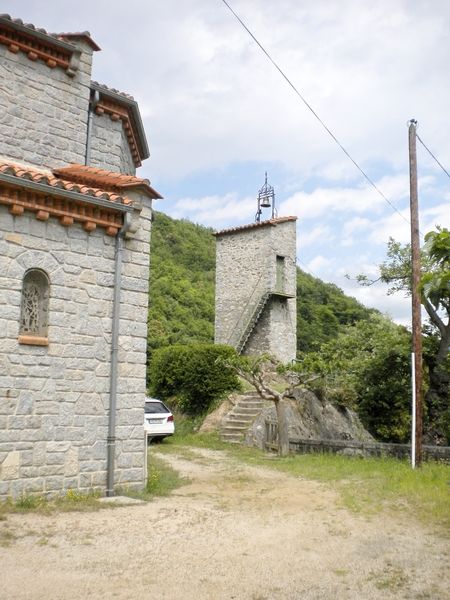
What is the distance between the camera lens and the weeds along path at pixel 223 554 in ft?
15.3

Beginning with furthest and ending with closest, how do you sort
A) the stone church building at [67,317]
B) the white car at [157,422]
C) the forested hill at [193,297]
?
1. the forested hill at [193,297]
2. the white car at [157,422]
3. the stone church building at [67,317]

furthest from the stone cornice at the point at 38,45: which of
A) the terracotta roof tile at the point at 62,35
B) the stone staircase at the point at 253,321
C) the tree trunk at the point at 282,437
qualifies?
the stone staircase at the point at 253,321

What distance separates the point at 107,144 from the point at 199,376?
375 inches

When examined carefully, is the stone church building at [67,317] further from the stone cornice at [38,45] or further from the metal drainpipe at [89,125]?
the metal drainpipe at [89,125]

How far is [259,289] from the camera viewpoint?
2466 cm

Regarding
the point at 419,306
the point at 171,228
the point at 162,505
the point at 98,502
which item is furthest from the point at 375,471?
the point at 171,228

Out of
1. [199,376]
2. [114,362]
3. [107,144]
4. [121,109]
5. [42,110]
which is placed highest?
[121,109]

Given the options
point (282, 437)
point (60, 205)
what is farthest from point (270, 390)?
point (60, 205)

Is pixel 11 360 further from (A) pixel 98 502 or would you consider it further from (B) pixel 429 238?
(B) pixel 429 238

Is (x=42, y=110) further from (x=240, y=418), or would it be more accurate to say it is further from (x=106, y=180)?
(x=240, y=418)

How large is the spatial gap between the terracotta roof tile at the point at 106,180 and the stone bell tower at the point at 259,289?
50.9 feet

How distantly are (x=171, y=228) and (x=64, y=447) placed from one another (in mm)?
41794

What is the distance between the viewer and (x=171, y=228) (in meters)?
48.7

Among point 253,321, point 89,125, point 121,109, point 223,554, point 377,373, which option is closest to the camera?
point 223,554
